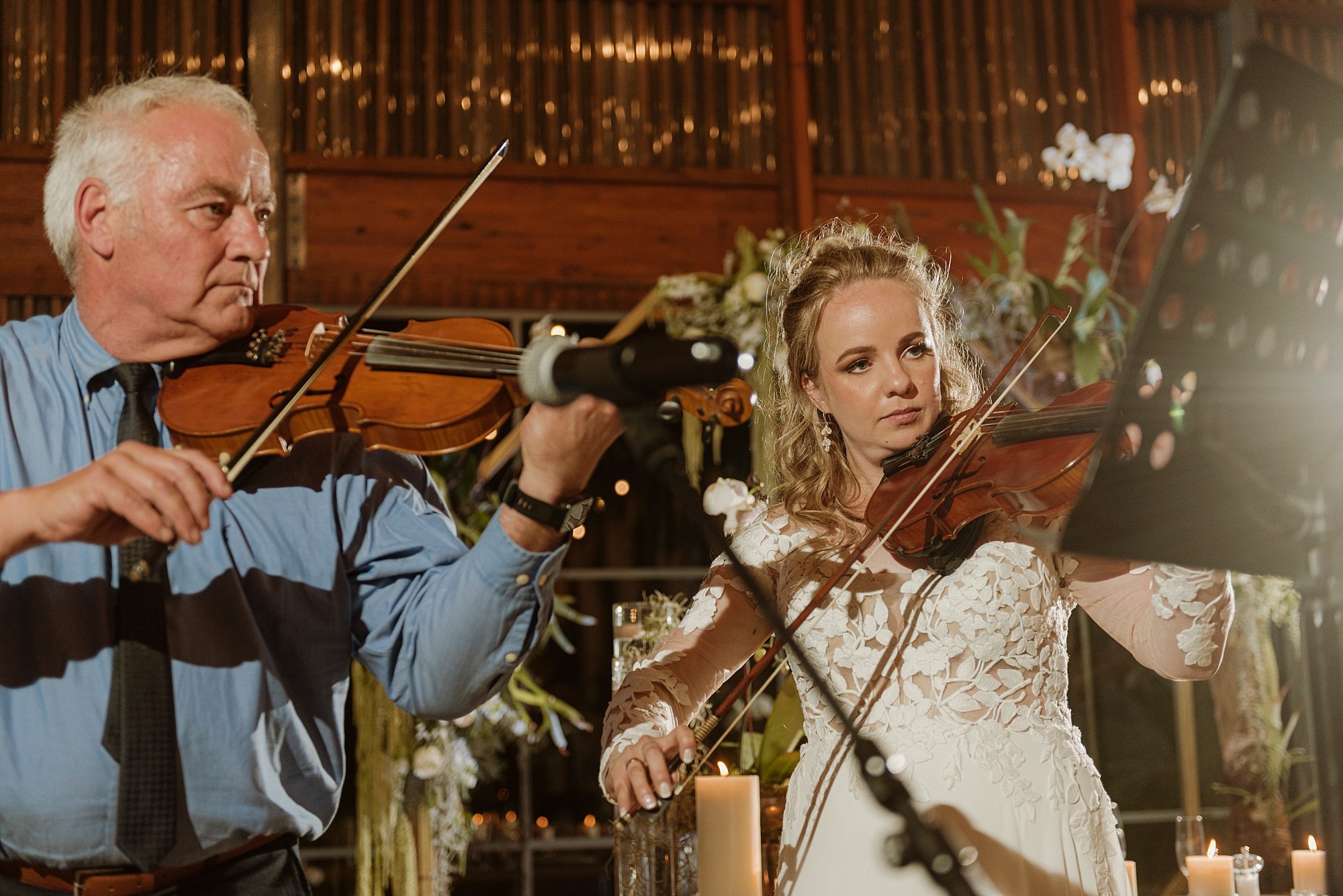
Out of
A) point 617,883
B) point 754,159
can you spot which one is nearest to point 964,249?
point 754,159

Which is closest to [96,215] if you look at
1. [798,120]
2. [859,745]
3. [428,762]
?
[859,745]

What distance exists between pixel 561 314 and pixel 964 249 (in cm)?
165

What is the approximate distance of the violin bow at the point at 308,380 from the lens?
125 cm

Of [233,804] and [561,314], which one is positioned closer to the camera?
[233,804]

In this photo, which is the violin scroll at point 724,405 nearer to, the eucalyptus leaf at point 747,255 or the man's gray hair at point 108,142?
the man's gray hair at point 108,142

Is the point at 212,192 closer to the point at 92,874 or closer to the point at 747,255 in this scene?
the point at 92,874

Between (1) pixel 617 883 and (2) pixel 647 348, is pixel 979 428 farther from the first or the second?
(2) pixel 647 348

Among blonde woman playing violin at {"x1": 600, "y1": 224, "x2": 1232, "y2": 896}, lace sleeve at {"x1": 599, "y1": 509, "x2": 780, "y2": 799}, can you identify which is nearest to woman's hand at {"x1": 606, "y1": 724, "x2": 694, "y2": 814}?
blonde woman playing violin at {"x1": 600, "y1": 224, "x2": 1232, "y2": 896}

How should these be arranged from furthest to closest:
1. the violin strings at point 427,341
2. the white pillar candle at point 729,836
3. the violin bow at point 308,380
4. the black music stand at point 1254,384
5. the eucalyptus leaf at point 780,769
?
the eucalyptus leaf at point 780,769, the white pillar candle at point 729,836, the violin strings at point 427,341, the violin bow at point 308,380, the black music stand at point 1254,384

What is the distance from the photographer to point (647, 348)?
919 millimetres

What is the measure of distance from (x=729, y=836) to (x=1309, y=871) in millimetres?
1499

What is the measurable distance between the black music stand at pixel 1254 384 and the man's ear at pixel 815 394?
101cm

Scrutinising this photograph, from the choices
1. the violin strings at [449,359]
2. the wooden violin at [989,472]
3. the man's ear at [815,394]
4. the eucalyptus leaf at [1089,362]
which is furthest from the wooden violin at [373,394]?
the eucalyptus leaf at [1089,362]

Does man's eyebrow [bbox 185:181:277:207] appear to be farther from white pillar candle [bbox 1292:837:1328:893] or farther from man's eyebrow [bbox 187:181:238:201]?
white pillar candle [bbox 1292:837:1328:893]
